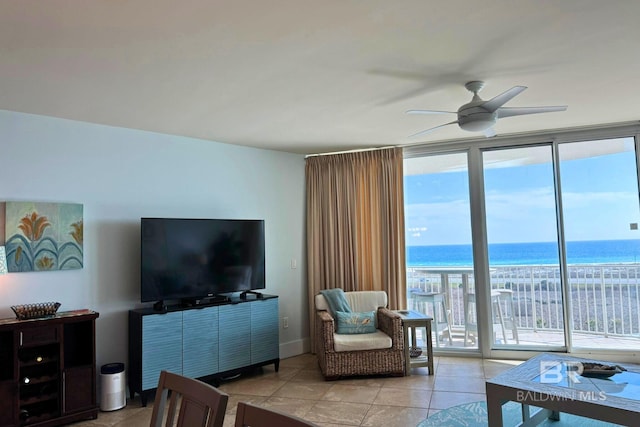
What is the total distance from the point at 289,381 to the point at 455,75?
10.5 feet

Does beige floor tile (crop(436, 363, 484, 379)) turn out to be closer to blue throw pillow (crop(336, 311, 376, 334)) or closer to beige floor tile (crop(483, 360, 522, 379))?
beige floor tile (crop(483, 360, 522, 379))

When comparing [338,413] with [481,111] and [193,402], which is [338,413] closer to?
[193,402]

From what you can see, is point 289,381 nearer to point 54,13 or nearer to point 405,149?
point 405,149

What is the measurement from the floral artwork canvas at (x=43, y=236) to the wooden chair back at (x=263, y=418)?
2.99 metres

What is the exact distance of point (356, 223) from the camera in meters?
5.30

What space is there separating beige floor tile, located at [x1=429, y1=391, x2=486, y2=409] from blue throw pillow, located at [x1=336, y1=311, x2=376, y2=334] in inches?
37.2

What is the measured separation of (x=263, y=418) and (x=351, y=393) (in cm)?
286

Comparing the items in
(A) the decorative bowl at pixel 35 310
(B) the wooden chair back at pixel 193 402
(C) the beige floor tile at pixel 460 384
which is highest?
(A) the decorative bowl at pixel 35 310

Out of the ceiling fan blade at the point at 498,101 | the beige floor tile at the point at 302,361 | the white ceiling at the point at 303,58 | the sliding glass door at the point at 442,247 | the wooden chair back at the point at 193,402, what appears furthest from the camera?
the sliding glass door at the point at 442,247

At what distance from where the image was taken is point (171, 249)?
404cm

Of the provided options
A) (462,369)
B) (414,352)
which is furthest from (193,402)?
(462,369)

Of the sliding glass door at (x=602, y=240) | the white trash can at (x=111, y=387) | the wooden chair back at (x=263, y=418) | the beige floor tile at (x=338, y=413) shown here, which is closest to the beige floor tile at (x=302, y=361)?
the beige floor tile at (x=338, y=413)

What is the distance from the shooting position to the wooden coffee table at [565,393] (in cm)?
220

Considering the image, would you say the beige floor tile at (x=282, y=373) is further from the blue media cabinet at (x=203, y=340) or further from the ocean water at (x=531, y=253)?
the ocean water at (x=531, y=253)
